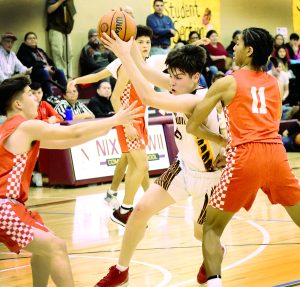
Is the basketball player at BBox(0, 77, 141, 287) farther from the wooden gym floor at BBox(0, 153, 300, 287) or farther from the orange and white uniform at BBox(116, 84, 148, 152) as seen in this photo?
the orange and white uniform at BBox(116, 84, 148, 152)

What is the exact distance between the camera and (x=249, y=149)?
4.47 metres

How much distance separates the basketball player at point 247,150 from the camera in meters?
4.43

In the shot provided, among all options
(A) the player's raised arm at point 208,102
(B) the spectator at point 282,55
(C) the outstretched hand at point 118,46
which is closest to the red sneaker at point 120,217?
(A) the player's raised arm at point 208,102

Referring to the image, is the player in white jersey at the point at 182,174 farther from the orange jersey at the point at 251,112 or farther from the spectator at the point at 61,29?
the spectator at the point at 61,29

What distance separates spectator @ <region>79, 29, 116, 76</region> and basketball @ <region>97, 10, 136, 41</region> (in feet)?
30.8

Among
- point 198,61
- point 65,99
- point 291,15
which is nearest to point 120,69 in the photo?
point 198,61

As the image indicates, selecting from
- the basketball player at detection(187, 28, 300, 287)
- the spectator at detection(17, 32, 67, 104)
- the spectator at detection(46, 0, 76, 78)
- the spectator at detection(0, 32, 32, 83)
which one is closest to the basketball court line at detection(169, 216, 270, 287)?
the basketball player at detection(187, 28, 300, 287)

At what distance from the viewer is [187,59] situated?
5086mm

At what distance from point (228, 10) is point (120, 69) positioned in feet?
39.9

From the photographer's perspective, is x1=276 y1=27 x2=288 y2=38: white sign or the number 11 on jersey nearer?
the number 11 on jersey

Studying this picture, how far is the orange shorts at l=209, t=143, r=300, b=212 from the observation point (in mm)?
4426

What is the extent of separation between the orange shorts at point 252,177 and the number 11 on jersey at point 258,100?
8.7 inches

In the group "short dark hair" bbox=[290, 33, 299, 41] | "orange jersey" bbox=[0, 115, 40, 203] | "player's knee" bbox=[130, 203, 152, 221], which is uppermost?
"orange jersey" bbox=[0, 115, 40, 203]

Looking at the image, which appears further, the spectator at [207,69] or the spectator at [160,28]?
the spectator at [207,69]
